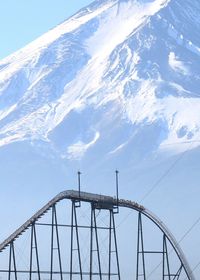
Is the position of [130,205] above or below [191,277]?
above

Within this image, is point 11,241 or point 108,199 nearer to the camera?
point 11,241

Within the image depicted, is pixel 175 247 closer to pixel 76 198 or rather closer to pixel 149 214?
pixel 149 214

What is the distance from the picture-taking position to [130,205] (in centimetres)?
11631

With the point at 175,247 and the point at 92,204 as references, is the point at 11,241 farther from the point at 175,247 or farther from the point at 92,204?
the point at 175,247

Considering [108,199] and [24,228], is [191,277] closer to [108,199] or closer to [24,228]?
[108,199]

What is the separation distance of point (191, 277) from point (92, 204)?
12.2 metres

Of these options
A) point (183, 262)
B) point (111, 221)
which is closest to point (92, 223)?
point (111, 221)

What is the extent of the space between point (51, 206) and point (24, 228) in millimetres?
3967

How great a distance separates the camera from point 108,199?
114 m

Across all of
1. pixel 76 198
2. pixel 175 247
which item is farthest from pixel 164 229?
pixel 76 198

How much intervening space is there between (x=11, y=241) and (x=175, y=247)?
1832 cm

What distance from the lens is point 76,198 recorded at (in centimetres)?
11100

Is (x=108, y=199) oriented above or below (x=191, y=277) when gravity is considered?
above

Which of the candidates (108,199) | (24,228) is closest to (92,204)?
(108,199)
